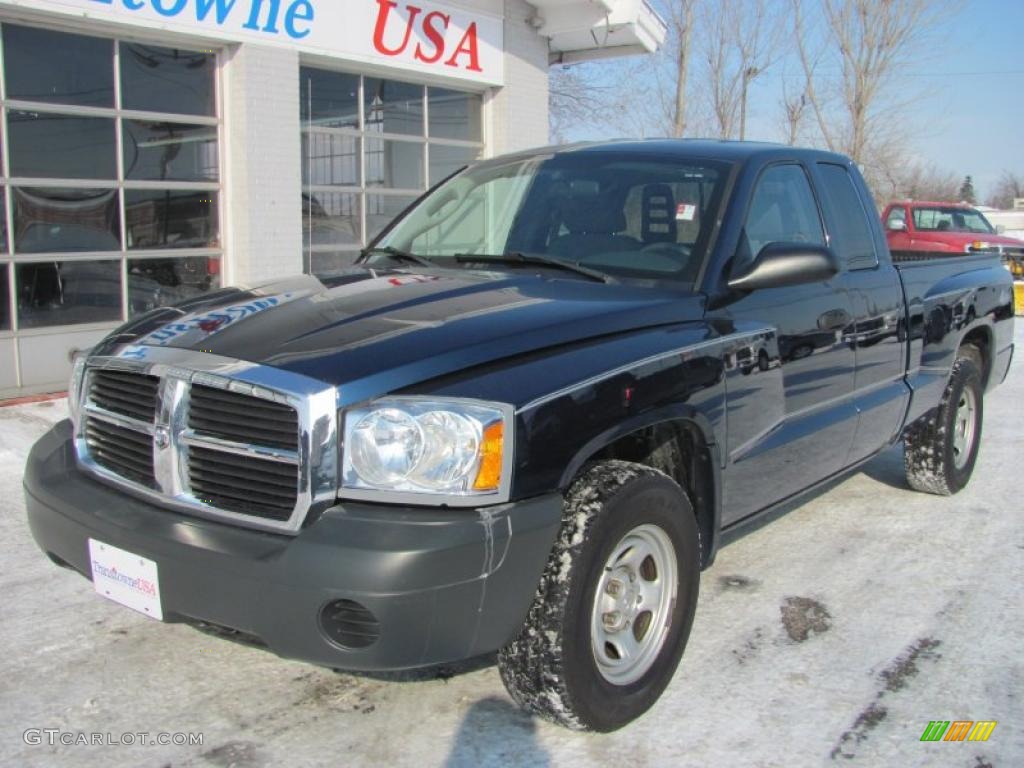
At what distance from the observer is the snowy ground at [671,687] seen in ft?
9.75

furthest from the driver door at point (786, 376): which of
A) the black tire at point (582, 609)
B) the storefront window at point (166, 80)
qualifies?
the storefront window at point (166, 80)

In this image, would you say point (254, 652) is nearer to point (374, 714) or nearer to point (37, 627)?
point (374, 714)

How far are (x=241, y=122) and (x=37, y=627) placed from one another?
633 cm

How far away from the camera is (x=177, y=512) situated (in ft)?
9.35

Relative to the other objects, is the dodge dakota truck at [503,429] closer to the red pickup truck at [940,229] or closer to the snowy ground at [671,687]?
the snowy ground at [671,687]

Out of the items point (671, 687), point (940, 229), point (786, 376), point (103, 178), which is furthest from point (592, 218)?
point (940, 229)

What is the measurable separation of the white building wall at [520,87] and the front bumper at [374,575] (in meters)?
10.0

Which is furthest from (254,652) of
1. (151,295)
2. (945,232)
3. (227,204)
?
(945,232)

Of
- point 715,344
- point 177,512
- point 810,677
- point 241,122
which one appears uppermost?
point 241,122

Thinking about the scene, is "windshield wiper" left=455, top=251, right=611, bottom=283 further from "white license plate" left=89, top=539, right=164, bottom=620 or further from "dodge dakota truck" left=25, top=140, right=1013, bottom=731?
"white license plate" left=89, top=539, right=164, bottom=620

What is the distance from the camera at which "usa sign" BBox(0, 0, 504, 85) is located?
820cm

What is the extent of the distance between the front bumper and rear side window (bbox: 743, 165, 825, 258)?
1.77m

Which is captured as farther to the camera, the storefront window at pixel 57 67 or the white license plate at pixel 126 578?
the storefront window at pixel 57 67

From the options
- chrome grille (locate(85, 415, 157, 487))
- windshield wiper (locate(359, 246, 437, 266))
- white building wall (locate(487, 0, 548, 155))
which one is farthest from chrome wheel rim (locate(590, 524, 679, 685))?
white building wall (locate(487, 0, 548, 155))
